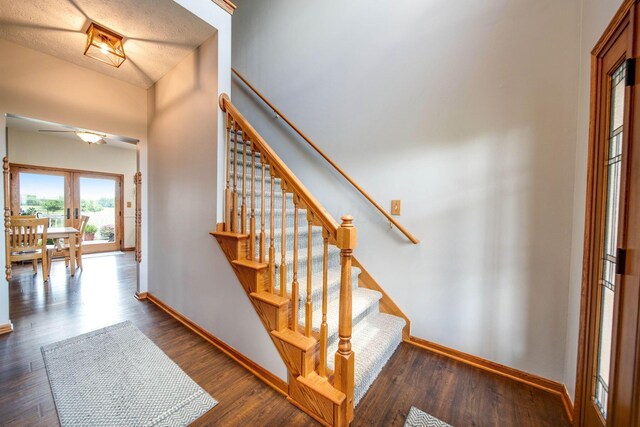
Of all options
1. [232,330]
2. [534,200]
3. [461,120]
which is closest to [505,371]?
[534,200]

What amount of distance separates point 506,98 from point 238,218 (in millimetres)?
2185

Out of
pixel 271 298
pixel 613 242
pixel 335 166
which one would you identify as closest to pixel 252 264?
pixel 271 298

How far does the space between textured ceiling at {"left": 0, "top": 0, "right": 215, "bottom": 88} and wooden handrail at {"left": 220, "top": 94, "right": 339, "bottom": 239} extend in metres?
0.68

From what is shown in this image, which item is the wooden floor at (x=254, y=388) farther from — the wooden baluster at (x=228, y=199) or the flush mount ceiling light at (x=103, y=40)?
the flush mount ceiling light at (x=103, y=40)

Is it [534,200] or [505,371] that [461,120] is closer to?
[534,200]

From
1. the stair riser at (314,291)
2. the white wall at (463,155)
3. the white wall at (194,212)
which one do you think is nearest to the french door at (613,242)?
the white wall at (463,155)

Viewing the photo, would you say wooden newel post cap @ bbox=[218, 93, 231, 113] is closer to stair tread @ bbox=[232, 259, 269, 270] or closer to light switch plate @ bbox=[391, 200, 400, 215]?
stair tread @ bbox=[232, 259, 269, 270]

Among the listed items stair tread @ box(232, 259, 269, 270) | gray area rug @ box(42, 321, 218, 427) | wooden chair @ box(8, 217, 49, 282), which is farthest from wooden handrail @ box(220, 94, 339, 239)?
wooden chair @ box(8, 217, 49, 282)

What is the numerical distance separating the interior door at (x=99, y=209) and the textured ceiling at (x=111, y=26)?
4.67 metres

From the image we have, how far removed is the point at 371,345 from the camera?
1763mm

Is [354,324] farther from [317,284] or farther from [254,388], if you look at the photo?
[254,388]

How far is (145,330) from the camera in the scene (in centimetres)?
227

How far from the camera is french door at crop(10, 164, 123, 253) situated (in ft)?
16.6

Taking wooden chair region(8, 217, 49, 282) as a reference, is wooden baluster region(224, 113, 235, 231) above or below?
above
